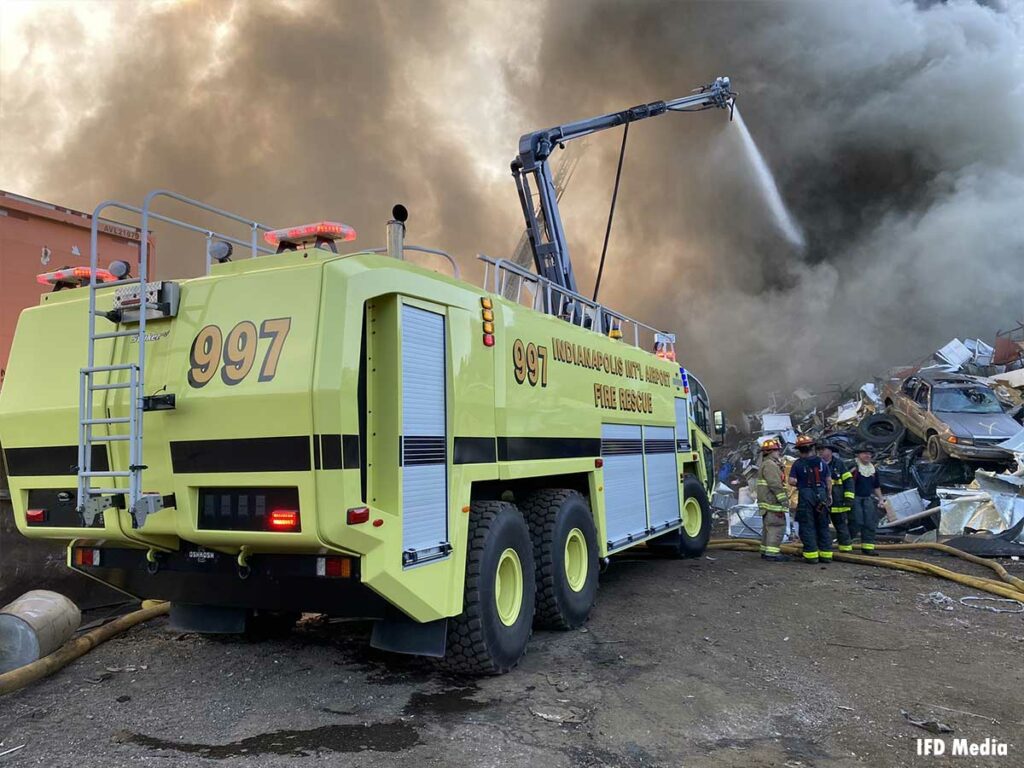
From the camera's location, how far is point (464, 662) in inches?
171

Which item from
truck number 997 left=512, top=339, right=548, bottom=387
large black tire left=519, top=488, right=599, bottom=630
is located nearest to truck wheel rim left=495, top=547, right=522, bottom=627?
large black tire left=519, top=488, right=599, bottom=630

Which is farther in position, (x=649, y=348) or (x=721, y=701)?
(x=649, y=348)

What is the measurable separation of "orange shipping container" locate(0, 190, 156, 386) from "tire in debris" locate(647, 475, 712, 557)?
6759 millimetres

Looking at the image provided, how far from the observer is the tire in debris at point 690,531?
29.3 ft

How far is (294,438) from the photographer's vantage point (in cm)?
341

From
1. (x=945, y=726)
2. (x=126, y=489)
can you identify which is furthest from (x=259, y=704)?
(x=945, y=726)

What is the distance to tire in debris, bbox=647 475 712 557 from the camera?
8.94 meters

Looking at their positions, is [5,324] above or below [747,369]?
below

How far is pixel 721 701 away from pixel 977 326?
992 inches

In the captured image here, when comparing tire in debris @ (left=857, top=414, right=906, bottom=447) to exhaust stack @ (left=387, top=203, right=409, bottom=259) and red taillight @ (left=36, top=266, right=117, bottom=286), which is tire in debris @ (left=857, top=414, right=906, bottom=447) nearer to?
exhaust stack @ (left=387, top=203, right=409, bottom=259)

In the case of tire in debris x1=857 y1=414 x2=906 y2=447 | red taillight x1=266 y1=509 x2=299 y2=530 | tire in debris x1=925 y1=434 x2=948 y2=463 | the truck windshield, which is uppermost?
the truck windshield

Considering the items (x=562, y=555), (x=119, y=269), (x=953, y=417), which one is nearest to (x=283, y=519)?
(x=119, y=269)

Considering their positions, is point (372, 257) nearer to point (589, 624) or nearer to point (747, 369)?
point (589, 624)

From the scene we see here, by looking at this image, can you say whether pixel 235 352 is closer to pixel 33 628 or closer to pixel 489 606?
pixel 489 606
